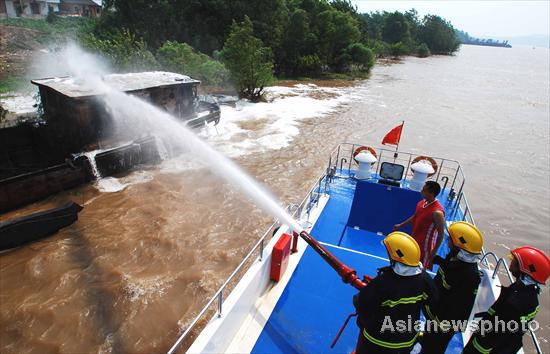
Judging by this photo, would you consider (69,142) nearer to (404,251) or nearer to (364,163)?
(364,163)

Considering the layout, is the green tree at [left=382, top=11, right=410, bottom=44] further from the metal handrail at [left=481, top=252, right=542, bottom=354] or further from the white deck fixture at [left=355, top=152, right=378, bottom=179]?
the metal handrail at [left=481, top=252, right=542, bottom=354]

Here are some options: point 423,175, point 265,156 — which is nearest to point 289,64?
point 265,156

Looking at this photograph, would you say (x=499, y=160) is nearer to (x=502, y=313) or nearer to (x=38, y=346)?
(x=502, y=313)

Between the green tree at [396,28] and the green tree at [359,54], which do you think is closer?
the green tree at [359,54]

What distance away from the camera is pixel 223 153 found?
16406 mm

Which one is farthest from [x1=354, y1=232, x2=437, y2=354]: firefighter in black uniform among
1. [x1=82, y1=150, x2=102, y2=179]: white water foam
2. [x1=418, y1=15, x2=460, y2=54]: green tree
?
[x1=418, y1=15, x2=460, y2=54]: green tree

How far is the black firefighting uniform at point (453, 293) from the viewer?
3.59m

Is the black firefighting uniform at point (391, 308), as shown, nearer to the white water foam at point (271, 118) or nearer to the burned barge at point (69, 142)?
the burned barge at point (69, 142)

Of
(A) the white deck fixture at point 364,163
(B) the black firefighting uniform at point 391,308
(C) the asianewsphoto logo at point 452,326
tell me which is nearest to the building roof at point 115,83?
(A) the white deck fixture at point 364,163

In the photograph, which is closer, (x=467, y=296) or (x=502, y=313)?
(x=502, y=313)

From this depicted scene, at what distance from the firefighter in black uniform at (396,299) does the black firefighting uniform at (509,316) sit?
26.1 inches

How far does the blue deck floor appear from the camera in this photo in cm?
486

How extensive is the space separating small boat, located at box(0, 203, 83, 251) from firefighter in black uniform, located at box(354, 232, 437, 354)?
8.78m

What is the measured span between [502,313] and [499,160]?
59.7 ft
